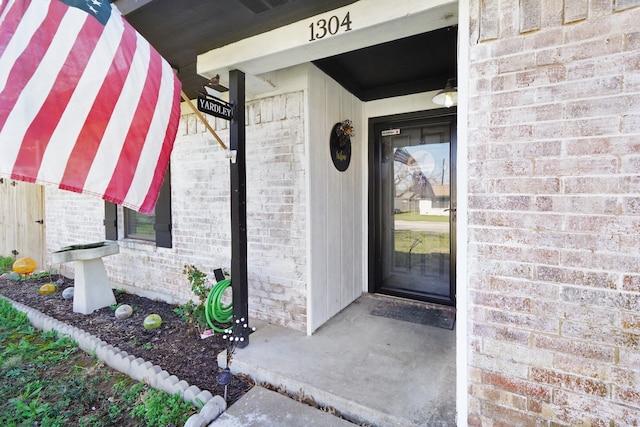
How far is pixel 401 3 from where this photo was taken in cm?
171

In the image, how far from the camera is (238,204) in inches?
96.8

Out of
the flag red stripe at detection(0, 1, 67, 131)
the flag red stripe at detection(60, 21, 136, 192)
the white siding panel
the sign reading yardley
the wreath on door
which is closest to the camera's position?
the flag red stripe at detection(0, 1, 67, 131)

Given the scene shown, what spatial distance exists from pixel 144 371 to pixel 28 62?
6.96ft

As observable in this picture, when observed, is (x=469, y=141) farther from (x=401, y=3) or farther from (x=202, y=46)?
(x=202, y=46)

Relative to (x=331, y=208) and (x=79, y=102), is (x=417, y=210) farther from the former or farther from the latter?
(x=79, y=102)

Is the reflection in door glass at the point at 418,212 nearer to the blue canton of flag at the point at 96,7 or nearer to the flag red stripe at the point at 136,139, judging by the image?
the flag red stripe at the point at 136,139

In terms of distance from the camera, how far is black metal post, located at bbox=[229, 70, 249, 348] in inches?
96.3

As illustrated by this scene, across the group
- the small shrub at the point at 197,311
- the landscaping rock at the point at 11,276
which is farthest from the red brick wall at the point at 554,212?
the landscaping rock at the point at 11,276

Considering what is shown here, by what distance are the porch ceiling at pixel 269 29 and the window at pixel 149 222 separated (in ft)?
4.49

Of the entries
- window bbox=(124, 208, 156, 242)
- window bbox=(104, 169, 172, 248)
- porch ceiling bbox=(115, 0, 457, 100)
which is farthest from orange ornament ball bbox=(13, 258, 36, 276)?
porch ceiling bbox=(115, 0, 457, 100)

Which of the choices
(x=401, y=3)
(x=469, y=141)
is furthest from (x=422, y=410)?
(x=401, y=3)

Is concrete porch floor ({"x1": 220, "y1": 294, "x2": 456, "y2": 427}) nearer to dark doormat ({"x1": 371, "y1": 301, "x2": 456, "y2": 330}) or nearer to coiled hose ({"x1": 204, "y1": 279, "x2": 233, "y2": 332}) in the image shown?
dark doormat ({"x1": 371, "y1": 301, "x2": 456, "y2": 330})

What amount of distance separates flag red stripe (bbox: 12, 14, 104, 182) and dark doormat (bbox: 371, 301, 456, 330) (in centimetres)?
293

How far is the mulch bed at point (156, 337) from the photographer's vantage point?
7.71 ft
